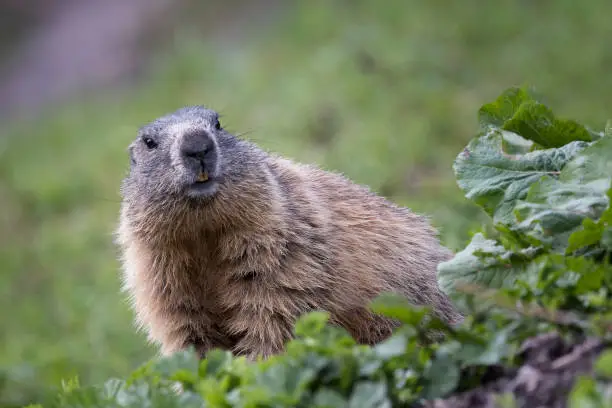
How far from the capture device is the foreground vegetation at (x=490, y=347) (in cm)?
285

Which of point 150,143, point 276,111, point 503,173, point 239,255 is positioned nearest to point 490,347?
point 503,173

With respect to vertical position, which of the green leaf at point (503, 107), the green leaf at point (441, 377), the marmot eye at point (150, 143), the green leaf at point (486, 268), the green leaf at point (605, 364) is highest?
the green leaf at point (503, 107)

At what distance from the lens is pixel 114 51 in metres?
14.3

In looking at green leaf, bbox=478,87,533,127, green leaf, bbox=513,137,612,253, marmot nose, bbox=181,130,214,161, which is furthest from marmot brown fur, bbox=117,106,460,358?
green leaf, bbox=513,137,612,253

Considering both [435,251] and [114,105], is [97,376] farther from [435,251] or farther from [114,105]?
[114,105]

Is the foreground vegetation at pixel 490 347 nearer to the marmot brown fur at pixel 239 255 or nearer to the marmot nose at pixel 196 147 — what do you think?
the marmot brown fur at pixel 239 255

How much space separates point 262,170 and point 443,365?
2170mm

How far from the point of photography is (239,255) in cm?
466

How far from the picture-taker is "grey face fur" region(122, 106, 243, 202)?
15.2 feet

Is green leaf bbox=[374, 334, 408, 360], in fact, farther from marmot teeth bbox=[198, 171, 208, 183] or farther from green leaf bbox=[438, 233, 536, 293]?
marmot teeth bbox=[198, 171, 208, 183]

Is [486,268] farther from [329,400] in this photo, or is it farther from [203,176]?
[203,176]

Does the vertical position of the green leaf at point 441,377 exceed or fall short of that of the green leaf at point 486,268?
it falls short

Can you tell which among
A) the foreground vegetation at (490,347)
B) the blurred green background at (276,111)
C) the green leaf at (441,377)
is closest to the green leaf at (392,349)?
the foreground vegetation at (490,347)

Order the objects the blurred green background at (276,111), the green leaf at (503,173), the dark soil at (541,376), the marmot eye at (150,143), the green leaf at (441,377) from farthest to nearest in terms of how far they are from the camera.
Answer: the blurred green background at (276,111), the marmot eye at (150,143), the green leaf at (503,173), the green leaf at (441,377), the dark soil at (541,376)
